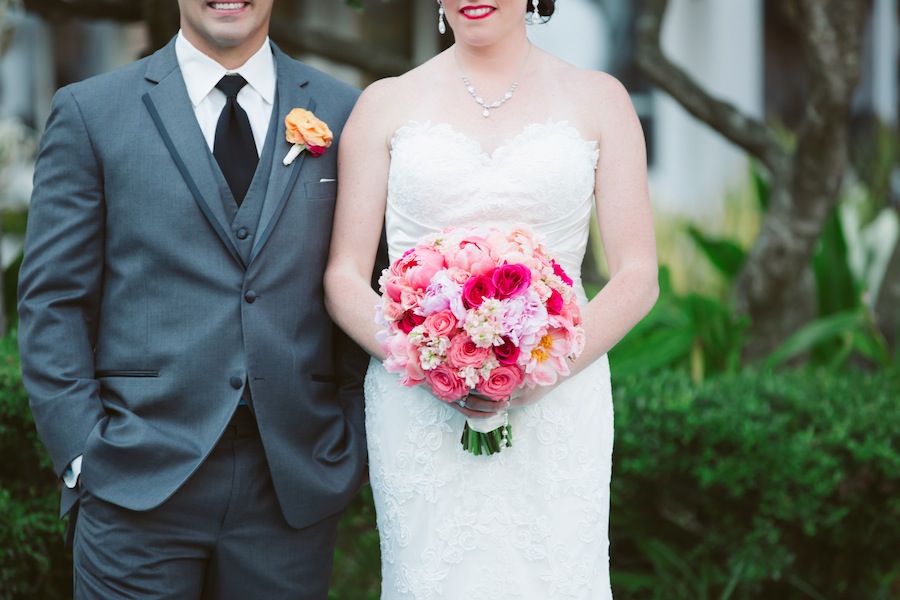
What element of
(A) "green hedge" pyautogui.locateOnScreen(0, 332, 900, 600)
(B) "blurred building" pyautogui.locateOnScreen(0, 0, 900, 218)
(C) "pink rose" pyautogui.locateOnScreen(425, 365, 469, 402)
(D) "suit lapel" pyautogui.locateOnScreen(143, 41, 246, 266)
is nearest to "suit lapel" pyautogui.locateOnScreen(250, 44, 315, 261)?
(D) "suit lapel" pyautogui.locateOnScreen(143, 41, 246, 266)

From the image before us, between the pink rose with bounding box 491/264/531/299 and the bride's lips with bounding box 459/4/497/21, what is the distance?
81 cm

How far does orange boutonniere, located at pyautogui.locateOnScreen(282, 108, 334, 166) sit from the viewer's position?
117 inches

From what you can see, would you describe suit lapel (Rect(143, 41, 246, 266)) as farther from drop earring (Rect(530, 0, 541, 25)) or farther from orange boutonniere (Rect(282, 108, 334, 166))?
drop earring (Rect(530, 0, 541, 25))

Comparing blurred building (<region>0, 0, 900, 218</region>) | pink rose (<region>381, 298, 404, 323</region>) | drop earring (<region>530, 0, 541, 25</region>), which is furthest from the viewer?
blurred building (<region>0, 0, 900, 218</region>)

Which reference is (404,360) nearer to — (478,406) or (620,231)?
(478,406)

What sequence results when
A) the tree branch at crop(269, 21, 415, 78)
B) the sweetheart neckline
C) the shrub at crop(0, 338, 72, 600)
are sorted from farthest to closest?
the tree branch at crop(269, 21, 415, 78) → the shrub at crop(0, 338, 72, 600) → the sweetheart neckline

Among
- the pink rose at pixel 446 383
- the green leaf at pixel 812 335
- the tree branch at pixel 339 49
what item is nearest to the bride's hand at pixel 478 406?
the pink rose at pixel 446 383

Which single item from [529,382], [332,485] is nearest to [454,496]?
[332,485]

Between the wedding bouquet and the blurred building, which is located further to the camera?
the blurred building

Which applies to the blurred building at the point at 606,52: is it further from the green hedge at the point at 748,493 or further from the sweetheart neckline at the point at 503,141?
the sweetheart neckline at the point at 503,141

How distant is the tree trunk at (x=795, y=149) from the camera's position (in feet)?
17.8

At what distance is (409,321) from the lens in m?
2.71

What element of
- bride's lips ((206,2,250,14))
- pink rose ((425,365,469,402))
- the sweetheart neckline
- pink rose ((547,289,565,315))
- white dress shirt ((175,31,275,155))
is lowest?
pink rose ((425,365,469,402))

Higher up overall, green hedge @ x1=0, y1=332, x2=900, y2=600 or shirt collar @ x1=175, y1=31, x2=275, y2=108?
shirt collar @ x1=175, y1=31, x2=275, y2=108
